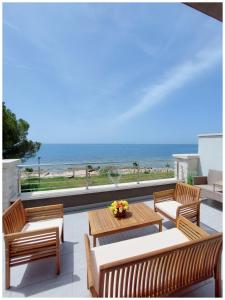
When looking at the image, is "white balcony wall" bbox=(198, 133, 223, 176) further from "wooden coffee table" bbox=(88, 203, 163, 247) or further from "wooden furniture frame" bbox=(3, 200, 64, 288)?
"wooden furniture frame" bbox=(3, 200, 64, 288)

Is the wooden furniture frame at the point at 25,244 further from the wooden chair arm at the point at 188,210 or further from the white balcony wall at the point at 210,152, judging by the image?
the white balcony wall at the point at 210,152

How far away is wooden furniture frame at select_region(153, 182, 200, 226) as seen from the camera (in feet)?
10.1

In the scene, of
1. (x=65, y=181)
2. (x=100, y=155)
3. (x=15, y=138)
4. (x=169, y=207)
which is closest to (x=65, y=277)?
(x=169, y=207)

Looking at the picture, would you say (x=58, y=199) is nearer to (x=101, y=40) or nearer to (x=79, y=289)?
(x=79, y=289)

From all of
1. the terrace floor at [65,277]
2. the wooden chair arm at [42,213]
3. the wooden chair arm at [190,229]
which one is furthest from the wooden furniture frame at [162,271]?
the wooden chair arm at [42,213]

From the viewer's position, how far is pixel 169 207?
335 cm

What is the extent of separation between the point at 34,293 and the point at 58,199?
7.96 ft

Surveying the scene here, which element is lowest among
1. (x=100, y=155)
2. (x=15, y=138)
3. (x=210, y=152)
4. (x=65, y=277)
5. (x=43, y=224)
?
(x=100, y=155)

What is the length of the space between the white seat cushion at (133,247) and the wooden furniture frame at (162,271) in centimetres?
31

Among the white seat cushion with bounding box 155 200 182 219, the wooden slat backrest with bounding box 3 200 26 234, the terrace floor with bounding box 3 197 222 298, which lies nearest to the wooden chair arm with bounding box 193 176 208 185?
the white seat cushion with bounding box 155 200 182 219

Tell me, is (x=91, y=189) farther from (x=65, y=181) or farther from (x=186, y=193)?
(x=186, y=193)

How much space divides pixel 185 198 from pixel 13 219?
3.36 m

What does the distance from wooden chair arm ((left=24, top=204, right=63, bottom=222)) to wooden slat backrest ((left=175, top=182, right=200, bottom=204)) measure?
263cm

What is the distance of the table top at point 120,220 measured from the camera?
256 cm
